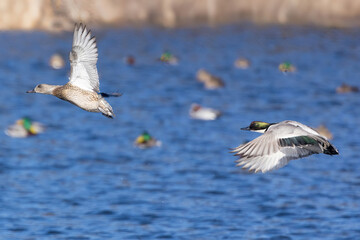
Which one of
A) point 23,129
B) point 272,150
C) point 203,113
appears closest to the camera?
point 272,150

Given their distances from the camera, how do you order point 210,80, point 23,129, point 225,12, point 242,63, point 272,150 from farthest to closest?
point 225,12
point 242,63
point 210,80
point 23,129
point 272,150

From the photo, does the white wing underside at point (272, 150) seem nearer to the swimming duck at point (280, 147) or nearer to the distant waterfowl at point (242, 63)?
the swimming duck at point (280, 147)

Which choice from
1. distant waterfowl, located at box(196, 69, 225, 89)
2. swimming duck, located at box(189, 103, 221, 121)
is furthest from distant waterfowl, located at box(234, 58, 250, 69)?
swimming duck, located at box(189, 103, 221, 121)

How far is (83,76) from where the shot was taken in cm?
988

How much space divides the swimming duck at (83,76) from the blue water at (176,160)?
7.29m

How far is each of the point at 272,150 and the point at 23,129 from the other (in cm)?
1647

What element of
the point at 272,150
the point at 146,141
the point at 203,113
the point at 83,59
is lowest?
the point at 272,150

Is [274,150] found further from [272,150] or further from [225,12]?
[225,12]

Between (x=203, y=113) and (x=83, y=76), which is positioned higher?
(x=203, y=113)

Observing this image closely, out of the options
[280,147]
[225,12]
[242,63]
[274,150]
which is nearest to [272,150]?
[274,150]

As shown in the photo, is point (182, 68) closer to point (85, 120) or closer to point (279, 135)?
point (85, 120)

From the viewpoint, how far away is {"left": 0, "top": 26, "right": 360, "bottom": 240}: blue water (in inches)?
697

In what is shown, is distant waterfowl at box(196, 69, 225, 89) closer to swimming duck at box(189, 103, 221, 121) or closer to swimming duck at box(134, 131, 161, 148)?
swimming duck at box(189, 103, 221, 121)

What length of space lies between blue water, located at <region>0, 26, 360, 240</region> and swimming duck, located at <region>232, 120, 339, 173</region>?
6.91 m
